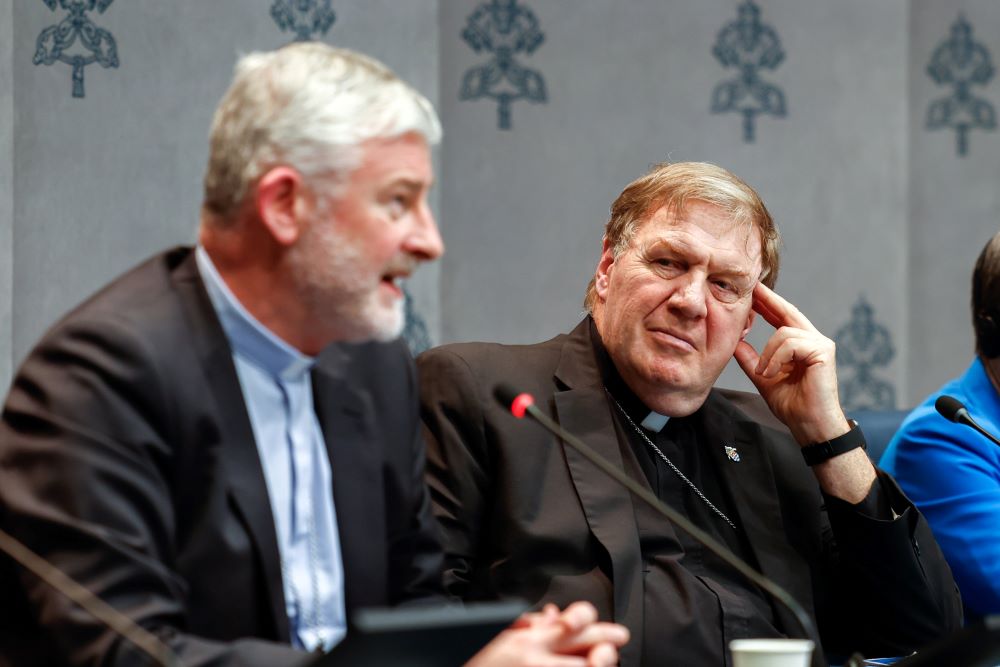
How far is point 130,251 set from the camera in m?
3.12

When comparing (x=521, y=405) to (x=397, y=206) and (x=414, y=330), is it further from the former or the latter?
(x=414, y=330)

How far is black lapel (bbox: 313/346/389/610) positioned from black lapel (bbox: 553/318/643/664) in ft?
1.82

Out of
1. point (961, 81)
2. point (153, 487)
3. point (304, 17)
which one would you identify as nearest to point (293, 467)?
point (153, 487)

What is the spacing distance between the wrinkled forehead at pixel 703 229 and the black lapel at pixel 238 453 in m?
1.07

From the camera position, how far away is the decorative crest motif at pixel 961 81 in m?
4.35

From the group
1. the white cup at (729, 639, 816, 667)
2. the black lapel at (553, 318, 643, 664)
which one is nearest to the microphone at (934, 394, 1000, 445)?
the black lapel at (553, 318, 643, 664)

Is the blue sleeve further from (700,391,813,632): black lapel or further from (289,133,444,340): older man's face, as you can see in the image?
(289,133,444,340): older man's face

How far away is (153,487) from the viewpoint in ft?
5.32

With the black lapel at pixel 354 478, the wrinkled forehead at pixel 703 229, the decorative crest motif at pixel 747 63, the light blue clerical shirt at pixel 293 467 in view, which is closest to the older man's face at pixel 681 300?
the wrinkled forehead at pixel 703 229

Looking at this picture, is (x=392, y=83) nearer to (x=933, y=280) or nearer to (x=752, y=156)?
(x=752, y=156)

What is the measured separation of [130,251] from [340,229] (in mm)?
1497

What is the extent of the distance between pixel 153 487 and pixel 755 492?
1.38 metres

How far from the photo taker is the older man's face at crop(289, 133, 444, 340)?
176cm

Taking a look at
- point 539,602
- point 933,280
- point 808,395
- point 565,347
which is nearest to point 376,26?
point 565,347
